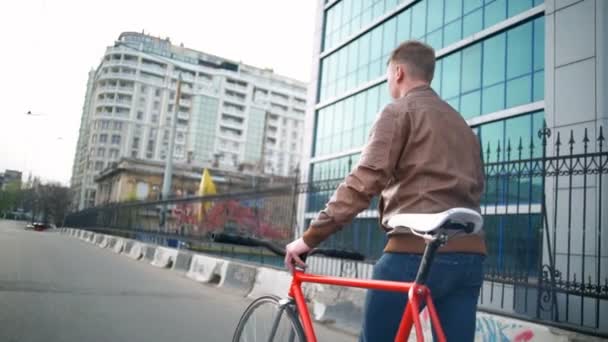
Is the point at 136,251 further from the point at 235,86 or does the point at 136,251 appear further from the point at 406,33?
the point at 235,86

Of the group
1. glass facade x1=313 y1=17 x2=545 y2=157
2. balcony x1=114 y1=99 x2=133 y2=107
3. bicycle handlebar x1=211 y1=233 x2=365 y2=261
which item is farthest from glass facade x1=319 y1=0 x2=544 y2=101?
balcony x1=114 y1=99 x2=133 y2=107

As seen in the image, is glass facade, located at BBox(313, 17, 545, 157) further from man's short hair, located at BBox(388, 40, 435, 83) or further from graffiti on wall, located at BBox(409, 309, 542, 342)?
man's short hair, located at BBox(388, 40, 435, 83)

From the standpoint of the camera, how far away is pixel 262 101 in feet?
357

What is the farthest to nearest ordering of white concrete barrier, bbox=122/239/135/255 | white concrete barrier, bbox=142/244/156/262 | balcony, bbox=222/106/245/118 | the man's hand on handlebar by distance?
balcony, bbox=222/106/245/118 < white concrete barrier, bbox=122/239/135/255 < white concrete barrier, bbox=142/244/156/262 < the man's hand on handlebar

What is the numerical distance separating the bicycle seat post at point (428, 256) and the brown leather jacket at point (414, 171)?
209 mm

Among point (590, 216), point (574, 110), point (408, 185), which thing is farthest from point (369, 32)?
point (408, 185)

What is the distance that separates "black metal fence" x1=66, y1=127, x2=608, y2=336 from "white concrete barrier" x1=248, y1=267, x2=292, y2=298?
856 millimetres

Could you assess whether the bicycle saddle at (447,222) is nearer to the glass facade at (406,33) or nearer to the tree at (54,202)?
the glass facade at (406,33)

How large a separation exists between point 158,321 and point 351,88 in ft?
92.6

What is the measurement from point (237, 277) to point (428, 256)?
756 centimetres

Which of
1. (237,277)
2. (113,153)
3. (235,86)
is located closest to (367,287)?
(237,277)

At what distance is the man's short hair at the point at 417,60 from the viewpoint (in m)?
2.45

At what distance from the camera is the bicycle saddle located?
180cm

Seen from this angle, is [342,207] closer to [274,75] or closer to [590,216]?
[590,216]
